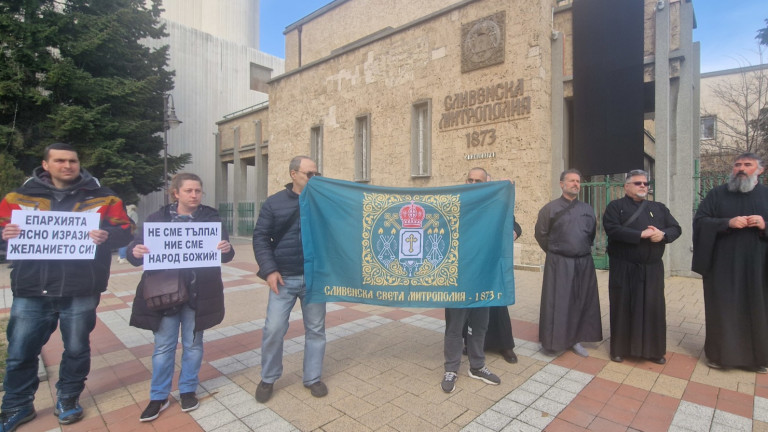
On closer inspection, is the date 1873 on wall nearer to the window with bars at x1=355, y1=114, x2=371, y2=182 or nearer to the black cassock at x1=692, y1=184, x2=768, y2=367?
the window with bars at x1=355, y1=114, x2=371, y2=182

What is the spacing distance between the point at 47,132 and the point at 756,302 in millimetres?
22288

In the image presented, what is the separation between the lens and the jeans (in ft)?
12.6

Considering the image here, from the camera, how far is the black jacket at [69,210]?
3076 mm

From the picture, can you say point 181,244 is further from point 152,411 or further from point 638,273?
point 638,273

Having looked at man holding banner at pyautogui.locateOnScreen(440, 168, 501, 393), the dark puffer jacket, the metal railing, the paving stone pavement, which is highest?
the metal railing

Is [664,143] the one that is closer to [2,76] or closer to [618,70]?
[618,70]

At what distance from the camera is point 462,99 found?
12555mm

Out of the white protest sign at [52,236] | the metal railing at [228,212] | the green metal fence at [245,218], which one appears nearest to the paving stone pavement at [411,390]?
the white protest sign at [52,236]

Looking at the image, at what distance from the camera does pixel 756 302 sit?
13.5 ft

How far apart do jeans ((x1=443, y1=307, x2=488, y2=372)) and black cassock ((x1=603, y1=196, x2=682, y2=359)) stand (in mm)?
1676

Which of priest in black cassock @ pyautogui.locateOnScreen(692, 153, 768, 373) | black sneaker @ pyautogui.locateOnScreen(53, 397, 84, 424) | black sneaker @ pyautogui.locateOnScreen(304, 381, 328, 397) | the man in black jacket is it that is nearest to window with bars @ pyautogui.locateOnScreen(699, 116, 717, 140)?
priest in black cassock @ pyautogui.locateOnScreen(692, 153, 768, 373)

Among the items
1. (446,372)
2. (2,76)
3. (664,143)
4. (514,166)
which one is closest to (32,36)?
(2,76)

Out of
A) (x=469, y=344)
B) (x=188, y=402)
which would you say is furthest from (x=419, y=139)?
(x=188, y=402)

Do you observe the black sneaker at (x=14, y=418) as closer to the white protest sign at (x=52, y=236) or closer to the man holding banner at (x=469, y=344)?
the white protest sign at (x=52, y=236)
